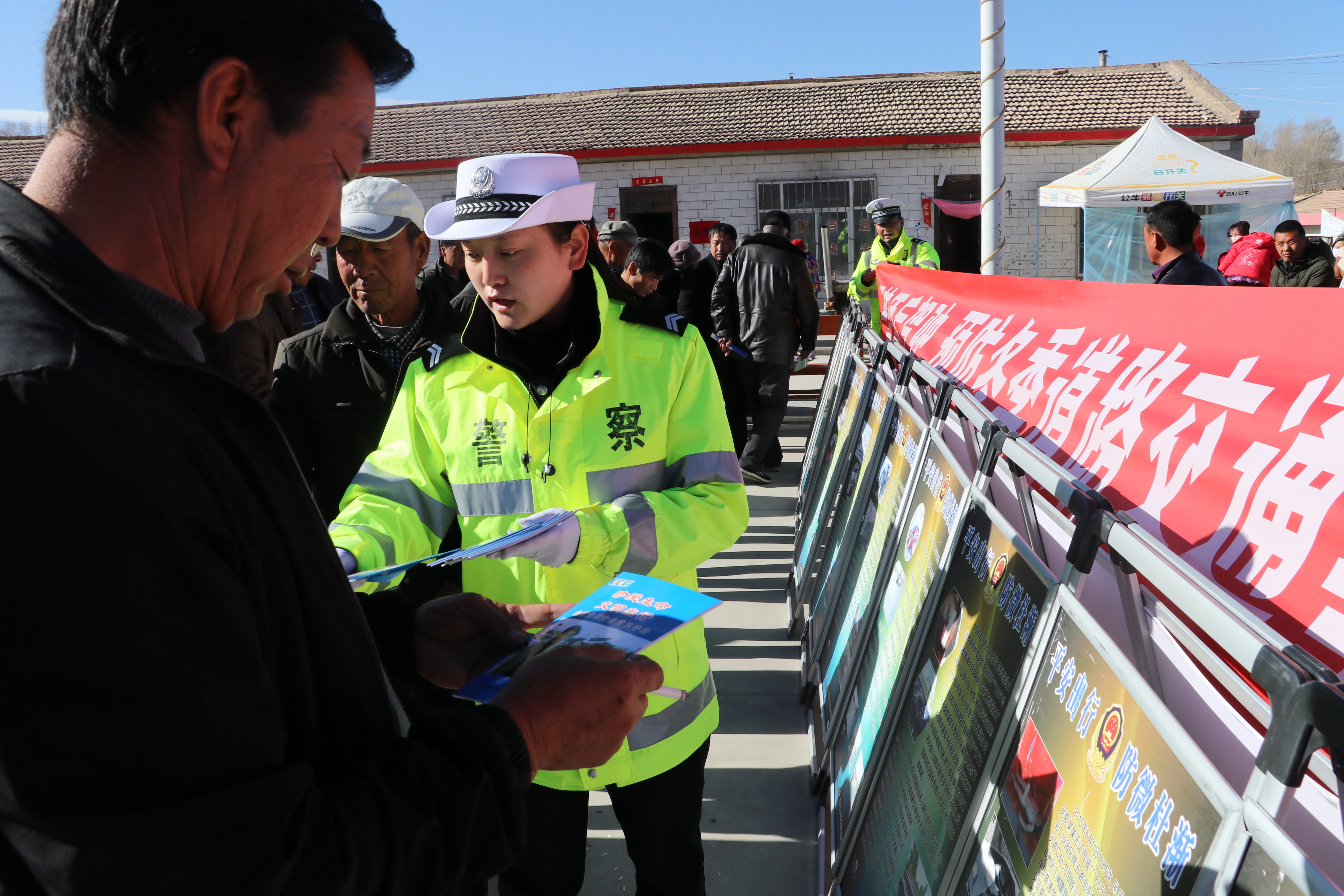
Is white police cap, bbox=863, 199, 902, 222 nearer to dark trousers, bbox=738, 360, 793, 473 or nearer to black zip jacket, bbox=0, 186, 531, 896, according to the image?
dark trousers, bbox=738, 360, 793, 473

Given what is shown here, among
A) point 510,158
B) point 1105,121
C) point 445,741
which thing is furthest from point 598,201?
point 445,741

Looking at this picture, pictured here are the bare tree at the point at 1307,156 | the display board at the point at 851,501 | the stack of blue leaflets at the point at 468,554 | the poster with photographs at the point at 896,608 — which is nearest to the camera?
the stack of blue leaflets at the point at 468,554

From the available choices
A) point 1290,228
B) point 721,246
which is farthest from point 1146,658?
point 1290,228

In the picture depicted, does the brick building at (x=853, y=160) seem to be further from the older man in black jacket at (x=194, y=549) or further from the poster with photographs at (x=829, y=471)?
the older man in black jacket at (x=194, y=549)

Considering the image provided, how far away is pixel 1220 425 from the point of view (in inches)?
60.0

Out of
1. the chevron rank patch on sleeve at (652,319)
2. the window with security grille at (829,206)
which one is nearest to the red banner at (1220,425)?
the chevron rank patch on sleeve at (652,319)

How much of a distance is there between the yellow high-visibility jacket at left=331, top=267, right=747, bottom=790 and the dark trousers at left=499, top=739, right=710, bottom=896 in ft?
0.23

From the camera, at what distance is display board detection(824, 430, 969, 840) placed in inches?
87.3

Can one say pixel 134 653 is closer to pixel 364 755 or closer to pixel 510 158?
pixel 364 755

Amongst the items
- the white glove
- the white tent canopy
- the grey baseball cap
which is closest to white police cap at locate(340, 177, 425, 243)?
the white glove

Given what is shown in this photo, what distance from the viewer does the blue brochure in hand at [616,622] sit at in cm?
128

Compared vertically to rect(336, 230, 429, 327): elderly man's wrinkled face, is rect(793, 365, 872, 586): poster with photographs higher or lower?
lower

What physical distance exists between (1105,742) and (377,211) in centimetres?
272

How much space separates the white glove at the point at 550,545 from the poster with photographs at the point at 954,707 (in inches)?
32.1
